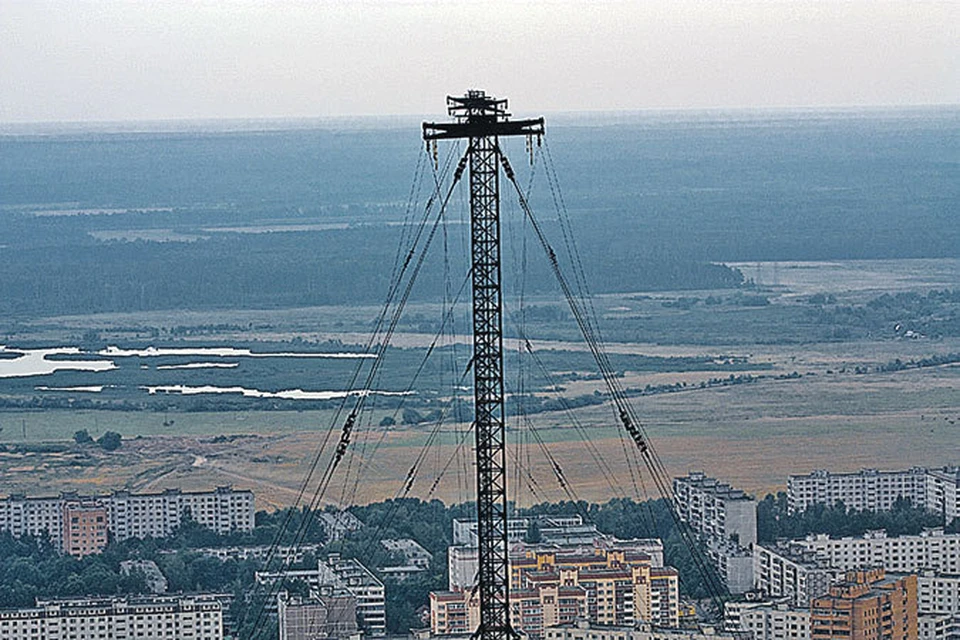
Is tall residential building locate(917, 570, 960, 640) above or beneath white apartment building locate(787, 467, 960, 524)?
beneath

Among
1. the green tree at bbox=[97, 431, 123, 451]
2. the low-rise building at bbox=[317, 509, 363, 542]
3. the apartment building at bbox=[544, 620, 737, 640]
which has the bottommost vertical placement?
the apartment building at bbox=[544, 620, 737, 640]

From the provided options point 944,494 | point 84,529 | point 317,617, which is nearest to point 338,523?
point 84,529

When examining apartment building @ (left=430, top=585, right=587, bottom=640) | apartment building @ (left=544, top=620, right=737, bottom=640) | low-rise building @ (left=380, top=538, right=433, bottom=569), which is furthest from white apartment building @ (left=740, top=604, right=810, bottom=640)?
low-rise building @ (left=380, top=538, right=433, bottom=569)

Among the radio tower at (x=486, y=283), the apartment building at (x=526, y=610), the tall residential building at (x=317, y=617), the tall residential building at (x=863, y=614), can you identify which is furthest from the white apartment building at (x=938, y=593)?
the radio tower at (x=486, y=283)

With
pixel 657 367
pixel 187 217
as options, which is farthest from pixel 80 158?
pixel 657 367

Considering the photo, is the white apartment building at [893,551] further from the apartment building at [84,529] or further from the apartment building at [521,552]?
the apartment building at [84,529]

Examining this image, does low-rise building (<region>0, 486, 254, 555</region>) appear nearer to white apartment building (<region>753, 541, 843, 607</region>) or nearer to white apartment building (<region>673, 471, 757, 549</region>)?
white apartment building (<region>673, 471, 757, 549</region>)

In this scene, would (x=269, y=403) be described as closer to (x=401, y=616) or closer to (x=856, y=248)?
(x=401, y=616)

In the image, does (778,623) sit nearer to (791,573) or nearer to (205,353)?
(791,573)
